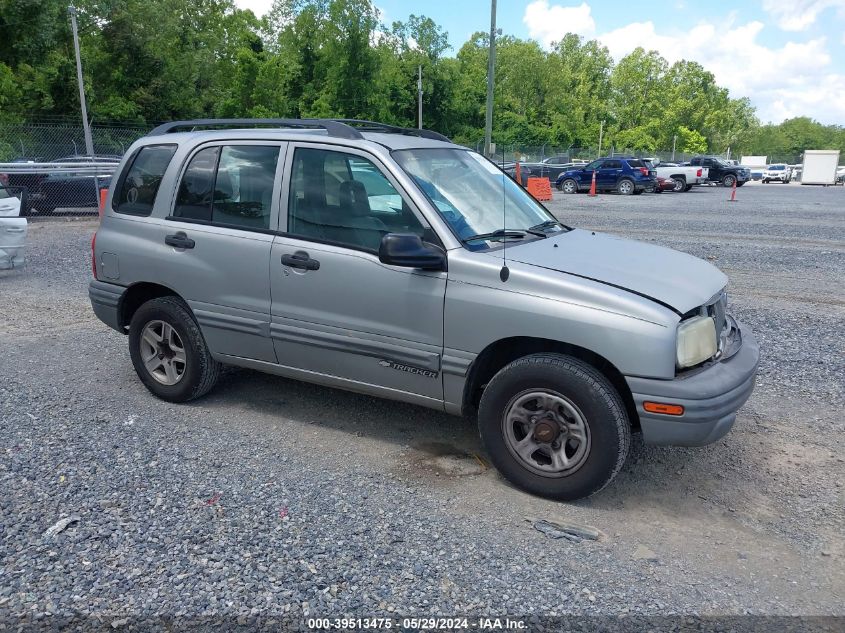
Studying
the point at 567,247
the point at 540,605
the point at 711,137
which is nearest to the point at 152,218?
the point at 567,247

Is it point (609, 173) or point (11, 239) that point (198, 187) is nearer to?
point (11, 239)

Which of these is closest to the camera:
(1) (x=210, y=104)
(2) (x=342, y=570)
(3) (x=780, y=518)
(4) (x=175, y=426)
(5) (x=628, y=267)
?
(2) (x=342, y=570)

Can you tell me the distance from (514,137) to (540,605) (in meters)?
56.9

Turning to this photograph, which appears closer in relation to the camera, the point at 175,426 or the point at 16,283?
the point at 175,426

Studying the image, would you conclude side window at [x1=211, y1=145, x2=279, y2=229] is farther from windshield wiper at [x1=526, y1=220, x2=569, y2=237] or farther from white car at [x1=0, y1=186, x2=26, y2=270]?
white car at [x1=0, y1=186, x2=26, y2=270]

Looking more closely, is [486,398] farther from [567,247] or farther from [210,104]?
[210,104]

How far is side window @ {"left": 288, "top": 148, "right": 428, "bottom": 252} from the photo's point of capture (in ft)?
13.3

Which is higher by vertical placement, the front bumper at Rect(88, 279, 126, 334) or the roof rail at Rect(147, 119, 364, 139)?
the roof rail at Rect(147, 119, 364, 139)

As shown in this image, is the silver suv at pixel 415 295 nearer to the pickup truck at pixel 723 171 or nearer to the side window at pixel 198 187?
the side window at pixel 198 187

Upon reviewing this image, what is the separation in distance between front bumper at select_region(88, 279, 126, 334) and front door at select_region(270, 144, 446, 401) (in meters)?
1.44

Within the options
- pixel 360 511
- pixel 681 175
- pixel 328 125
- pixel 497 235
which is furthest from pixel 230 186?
pixel 681 175

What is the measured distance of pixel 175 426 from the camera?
4.66 meters

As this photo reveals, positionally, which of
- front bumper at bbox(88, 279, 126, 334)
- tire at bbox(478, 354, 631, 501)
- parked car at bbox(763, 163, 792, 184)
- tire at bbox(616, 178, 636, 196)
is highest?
parked car at bbox(763, 163, 792, 184)

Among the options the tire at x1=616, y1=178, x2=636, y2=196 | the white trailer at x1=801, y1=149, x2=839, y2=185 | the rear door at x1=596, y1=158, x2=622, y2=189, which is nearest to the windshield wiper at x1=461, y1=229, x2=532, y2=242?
the tire at x1=616, y1=178, x2=636, y2=196
